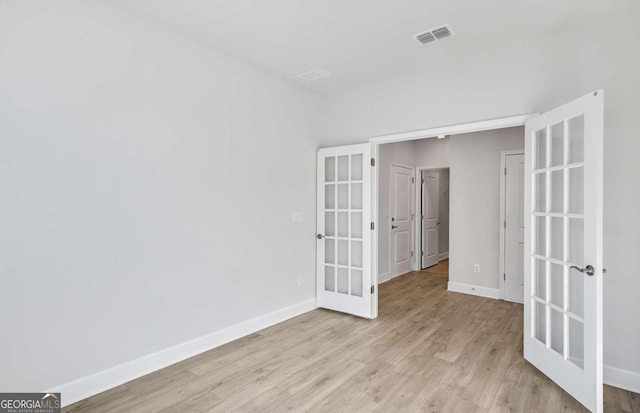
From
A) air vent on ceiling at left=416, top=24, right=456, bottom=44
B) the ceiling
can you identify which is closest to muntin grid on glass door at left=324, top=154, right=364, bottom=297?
the ceiling

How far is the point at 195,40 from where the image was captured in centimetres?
288

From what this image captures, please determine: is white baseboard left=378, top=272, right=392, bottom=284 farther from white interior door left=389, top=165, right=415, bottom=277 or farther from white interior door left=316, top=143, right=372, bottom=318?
white interior door left=316, top=143, right=372, bottom=318

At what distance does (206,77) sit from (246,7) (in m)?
0.85

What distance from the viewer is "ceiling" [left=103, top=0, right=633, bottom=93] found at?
2.36 meters

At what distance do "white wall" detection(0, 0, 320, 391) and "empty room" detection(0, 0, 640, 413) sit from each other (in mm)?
13

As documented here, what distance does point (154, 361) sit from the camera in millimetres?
2607

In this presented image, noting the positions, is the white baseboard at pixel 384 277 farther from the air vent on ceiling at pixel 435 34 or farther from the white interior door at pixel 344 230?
the air vent on ceiling at pixel 435 34

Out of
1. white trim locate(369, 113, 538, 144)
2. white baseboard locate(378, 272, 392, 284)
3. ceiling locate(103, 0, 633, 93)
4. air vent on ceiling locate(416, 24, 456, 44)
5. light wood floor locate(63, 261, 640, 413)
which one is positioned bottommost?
light wood floor locate(63, 261, 640, 413)

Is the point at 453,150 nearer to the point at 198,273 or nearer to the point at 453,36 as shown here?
the point at 453,36

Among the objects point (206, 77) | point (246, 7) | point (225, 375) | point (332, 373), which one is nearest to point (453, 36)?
point (246, 7)

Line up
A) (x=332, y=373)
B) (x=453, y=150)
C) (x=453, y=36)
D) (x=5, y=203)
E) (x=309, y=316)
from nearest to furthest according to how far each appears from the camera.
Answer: (x=5, y=203) < (x=332, y=373) < (x=453, y=36) < (x=309, y=316) < (x=453, y=150)

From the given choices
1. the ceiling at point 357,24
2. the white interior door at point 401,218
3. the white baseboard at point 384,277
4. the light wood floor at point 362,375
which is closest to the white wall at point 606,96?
the ceiling at point 357,24

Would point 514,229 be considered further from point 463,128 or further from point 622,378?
point 622,378

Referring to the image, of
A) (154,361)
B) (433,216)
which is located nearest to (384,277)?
(433,216)
